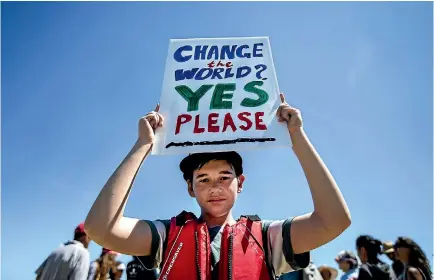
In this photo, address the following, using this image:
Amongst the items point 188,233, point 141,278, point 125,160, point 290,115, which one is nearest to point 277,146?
point 290,115

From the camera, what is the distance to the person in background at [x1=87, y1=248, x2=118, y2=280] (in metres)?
6.57

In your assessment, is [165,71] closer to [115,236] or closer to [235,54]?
[235,54]

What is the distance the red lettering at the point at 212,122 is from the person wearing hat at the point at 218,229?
0.20 meters

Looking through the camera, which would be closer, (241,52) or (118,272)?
(241,52)

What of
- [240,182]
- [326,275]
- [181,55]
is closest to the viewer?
[240,182]

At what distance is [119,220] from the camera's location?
7.35ft

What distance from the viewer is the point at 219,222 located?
254 cm

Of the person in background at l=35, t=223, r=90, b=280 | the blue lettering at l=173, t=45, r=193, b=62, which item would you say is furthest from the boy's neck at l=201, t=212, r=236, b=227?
the person in background at l=35, t=223, r=90, b=280

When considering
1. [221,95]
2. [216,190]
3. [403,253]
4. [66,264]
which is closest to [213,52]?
[221,95]

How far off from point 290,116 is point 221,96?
480 mm

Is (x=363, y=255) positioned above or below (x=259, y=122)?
above

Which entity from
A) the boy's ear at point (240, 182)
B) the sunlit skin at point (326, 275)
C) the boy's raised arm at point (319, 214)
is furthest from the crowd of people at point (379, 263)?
the boy's raised arm at point (319, 214)

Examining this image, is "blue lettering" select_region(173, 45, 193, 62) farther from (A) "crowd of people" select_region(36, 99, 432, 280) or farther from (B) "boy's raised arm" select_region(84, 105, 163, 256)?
(B) "boy's raised arm" select_region(84, 105, 163, 256)

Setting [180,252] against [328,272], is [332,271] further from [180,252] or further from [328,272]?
[180,252]
